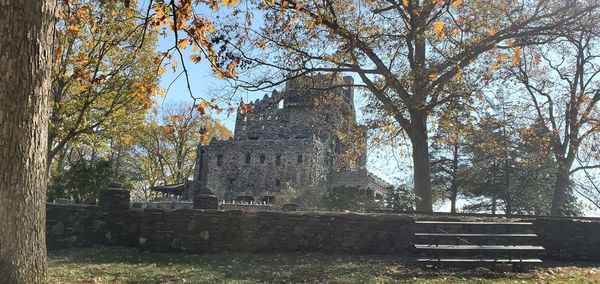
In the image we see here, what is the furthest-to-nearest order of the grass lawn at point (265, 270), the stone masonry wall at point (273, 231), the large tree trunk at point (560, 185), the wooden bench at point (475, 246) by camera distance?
the large tree trunk at point (560, 185) → the stone masonry wall at point (273, 231) → the wooden bench at point (475, 246) → the grass lawn at point (265, 270)

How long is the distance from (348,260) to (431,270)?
1731mm

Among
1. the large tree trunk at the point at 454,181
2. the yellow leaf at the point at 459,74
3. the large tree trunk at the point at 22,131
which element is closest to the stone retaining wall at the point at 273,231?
the yellow leaf at the point at 459,74

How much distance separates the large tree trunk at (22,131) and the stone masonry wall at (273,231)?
6024mm

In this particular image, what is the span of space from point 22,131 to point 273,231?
686cm

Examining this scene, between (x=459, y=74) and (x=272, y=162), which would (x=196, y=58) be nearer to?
(x=459, y=74)

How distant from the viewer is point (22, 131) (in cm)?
430

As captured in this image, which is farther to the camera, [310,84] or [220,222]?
[310,84]

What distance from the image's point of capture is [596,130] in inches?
826

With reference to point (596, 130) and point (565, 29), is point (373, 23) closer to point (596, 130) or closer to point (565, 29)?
point (565, 29)

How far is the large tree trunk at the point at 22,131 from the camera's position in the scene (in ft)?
13.9

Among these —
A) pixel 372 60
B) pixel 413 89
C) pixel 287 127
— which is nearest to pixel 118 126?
pixel 372 60

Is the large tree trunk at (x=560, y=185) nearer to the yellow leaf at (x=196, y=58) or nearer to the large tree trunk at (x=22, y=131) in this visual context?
the yellow leaf at (x=196, y=58)

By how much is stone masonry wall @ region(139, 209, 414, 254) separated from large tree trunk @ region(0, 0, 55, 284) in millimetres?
6024

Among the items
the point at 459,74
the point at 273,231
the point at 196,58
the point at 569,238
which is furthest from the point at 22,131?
the point at 459,74
